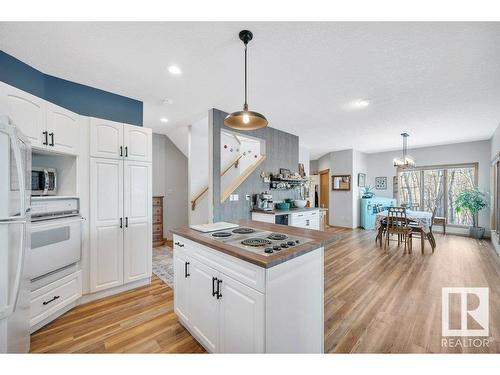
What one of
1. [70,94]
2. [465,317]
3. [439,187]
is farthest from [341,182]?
[70,94]

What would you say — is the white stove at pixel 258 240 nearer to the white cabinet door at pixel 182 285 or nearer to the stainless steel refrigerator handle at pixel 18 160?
the white cabinet door at pixel 182 285

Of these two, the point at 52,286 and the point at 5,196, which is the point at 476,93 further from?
the point at 52,286

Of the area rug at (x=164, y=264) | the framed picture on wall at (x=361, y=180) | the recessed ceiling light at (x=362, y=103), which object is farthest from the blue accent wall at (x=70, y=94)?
the framed picture on wall at (x=361, y=180)

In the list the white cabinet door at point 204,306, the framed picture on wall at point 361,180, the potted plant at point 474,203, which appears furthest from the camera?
the framed picture on wall at point 361,180

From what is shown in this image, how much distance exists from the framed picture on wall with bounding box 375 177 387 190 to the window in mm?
428

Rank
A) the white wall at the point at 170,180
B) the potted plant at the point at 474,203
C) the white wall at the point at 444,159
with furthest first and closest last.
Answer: the white wall at the point at 444,159, the potted plant at the point at 474,203, the white wall at the point at 170,180

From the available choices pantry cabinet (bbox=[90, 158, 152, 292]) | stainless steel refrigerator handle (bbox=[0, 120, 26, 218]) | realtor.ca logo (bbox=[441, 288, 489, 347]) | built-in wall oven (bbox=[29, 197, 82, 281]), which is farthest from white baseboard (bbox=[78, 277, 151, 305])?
realtor.ca logo (bbox=[441, 288, 489, 347])

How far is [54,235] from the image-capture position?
2.04 metres

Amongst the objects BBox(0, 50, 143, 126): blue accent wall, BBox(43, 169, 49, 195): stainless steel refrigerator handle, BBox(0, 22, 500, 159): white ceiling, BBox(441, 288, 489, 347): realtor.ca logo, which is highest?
BBox(0, 22, 500, 159): white ceiling

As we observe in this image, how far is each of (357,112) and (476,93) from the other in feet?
4.58

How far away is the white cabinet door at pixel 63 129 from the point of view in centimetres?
208

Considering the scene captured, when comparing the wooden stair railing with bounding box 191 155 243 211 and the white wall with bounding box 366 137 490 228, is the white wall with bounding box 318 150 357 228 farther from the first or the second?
the wooden stair railing with bounding box 191 155 243 211

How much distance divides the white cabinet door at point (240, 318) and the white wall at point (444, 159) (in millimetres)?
7427

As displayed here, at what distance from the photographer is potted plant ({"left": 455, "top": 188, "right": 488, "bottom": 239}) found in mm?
5238
